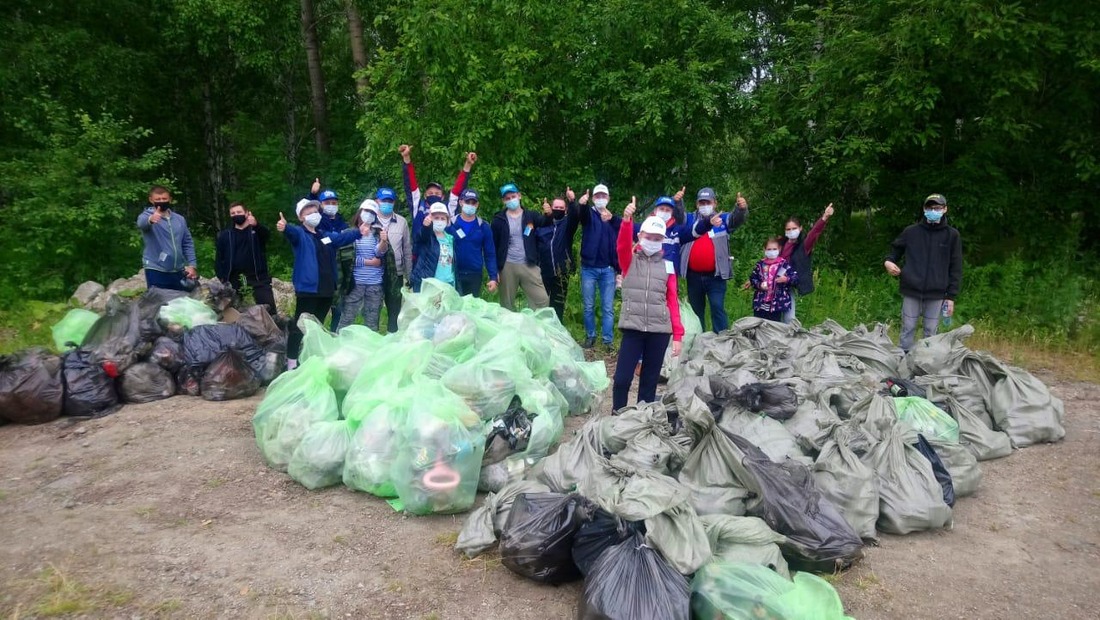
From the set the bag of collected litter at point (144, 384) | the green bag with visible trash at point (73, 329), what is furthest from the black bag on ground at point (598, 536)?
the green bag with visible trash at point (73, 329)

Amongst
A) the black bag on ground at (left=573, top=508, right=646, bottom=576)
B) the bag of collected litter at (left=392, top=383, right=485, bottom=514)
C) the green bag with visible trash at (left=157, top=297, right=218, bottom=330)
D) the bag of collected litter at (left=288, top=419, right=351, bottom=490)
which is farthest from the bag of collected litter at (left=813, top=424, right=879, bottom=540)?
the green bag with visible trash at (left=157, top=297, right=218, bottom=330)

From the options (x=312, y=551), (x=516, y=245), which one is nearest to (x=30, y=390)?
(x=312, y=551)

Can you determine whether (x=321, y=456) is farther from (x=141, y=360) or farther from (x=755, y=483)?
(x=141, y=360)

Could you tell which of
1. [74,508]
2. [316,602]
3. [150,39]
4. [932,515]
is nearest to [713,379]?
[932,515]

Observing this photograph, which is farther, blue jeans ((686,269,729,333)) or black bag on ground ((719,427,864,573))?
blue jeans ((686,269,729,333))

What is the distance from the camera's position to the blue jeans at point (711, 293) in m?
6.70

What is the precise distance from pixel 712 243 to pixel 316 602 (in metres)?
4.86

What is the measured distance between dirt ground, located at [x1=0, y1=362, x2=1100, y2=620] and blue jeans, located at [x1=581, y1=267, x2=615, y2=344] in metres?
3.60

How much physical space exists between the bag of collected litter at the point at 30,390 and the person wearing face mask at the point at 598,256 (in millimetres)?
4578

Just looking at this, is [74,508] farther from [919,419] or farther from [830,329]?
[830,329]

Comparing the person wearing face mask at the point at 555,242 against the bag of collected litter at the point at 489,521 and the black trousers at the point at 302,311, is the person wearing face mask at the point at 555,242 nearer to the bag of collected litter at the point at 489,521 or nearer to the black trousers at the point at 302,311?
the black trousers at the point at 302,311

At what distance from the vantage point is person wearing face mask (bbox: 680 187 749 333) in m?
6.20

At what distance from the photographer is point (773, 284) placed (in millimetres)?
6441

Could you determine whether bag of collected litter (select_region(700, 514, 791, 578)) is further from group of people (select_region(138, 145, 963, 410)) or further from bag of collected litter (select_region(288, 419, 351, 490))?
group of people (select_region(138, 145, 963, 410))
